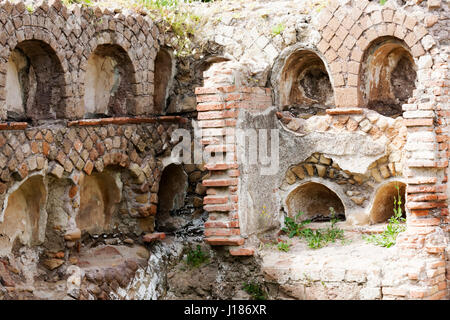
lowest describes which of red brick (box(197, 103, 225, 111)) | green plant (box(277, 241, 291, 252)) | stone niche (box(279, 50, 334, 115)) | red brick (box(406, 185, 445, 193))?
green plant (box(277, 241, 291, 252))

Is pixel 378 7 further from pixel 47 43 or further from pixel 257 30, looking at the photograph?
pixel 47 43

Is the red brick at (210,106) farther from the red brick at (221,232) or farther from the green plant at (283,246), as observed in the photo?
the green plant at (283,246)

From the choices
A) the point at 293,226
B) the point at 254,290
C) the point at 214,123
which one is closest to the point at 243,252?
the point at 254,290

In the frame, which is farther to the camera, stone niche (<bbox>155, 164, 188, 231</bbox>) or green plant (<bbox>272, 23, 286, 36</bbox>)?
stone niche (<bbox>155, 164, 188, 231</bbox>)

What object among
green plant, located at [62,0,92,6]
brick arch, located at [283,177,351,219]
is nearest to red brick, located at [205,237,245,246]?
brick arch, located at [283,177,351,219]

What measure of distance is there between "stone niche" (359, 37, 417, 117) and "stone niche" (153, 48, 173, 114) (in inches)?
107

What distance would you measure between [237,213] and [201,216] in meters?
1.87

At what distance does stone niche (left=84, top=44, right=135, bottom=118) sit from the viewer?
997cm

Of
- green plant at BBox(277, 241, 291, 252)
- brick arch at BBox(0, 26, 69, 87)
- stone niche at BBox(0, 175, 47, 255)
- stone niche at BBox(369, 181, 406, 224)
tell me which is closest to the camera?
brick arch at BBox(0, 26, 69, 87)

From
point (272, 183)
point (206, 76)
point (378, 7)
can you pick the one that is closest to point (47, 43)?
point (206, 76)

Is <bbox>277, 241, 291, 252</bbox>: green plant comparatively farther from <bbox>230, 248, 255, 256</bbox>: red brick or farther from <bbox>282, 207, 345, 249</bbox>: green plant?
<bbox>230, 248, 255, 256</bbox>: red brick

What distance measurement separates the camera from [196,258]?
9992mm

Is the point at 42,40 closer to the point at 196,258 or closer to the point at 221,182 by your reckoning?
the point at 221,182

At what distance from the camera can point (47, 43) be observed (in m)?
8.94
